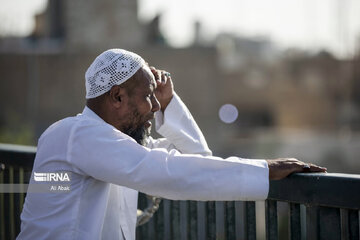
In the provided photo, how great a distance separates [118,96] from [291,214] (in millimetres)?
957

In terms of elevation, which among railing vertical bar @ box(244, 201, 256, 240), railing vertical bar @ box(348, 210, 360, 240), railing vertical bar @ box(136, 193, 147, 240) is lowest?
railing vertical bar @ box(136, 193, 147, 240)

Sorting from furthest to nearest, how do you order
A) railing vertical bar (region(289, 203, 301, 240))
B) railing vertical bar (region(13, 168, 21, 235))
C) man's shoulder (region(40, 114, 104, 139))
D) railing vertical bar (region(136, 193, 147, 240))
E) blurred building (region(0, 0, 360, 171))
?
blurred building (region(0, 0, 360, 171)), railing vertical bar (region(13, 168, 21, 235)), railing vertical bar (region(136, 193, 147, 240)), man's shoulder (region(40, 114, 104, 139)), railing vertical bar (region(289, 203, 301, 240))

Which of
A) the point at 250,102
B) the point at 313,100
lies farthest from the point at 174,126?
the point at 313,100

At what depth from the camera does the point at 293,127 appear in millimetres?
36000

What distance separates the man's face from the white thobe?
0.17 metres

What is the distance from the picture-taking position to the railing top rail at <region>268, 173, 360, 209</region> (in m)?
2.21

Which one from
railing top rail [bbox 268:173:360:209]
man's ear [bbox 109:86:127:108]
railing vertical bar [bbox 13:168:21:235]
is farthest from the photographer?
railing vertical bar [bbox 13:168:21:235]

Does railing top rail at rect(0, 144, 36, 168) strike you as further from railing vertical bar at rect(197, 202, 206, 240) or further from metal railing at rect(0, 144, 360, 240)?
railing vertical bar at rect(197, 202, 206, 240)

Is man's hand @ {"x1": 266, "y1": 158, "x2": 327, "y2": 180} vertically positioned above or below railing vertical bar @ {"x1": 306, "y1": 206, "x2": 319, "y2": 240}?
above

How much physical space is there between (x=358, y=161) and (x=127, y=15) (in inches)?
480

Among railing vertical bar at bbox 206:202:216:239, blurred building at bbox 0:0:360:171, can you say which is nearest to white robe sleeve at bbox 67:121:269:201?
railing vertical bar at bbox 206:202:216:239

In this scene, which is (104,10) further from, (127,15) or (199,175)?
(199,175)

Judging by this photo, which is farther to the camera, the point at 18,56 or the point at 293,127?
the point at 293,127

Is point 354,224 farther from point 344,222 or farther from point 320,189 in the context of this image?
point 320,189
